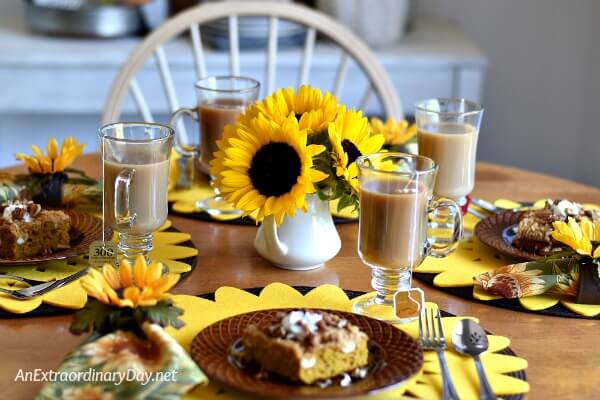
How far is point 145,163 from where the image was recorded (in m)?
1.15

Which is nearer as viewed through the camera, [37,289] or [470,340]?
[470,340]

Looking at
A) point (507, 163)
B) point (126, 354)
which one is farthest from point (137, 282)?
point (507, 163)

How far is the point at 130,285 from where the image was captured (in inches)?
35.8

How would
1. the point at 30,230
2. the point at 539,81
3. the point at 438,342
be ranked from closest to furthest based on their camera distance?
the point at 438,342, the point at 30,230, the point at 539,81

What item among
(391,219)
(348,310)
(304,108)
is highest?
(304,108)

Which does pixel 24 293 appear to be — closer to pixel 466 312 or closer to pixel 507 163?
pixel 466 312

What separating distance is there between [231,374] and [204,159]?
644 mm

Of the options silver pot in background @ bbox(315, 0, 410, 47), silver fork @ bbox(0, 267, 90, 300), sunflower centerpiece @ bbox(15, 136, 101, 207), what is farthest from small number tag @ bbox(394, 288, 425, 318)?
silver pot in background @ bbox(315, 0, 410, 47)

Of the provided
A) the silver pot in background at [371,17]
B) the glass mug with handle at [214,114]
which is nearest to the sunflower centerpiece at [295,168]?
the glass mug with handle at [214,114]

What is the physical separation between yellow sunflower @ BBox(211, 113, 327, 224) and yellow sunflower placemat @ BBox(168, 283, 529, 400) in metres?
0.10

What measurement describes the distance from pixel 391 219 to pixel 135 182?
32 cm

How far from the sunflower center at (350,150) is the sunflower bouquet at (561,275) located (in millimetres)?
213

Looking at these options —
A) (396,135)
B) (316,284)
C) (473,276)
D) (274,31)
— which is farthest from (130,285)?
(274,31)

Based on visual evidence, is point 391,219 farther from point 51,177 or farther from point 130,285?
point 51,177
